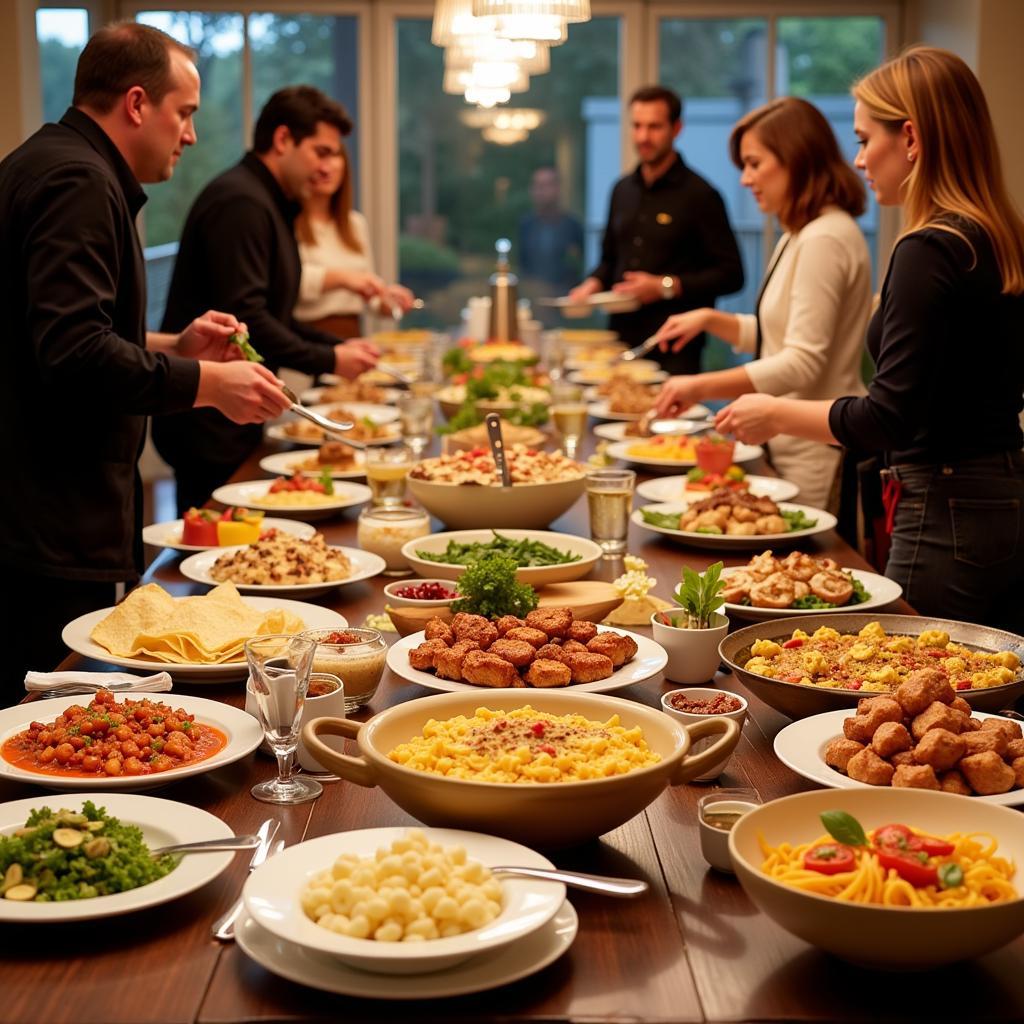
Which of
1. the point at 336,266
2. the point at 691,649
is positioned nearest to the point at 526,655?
the point at 691,649

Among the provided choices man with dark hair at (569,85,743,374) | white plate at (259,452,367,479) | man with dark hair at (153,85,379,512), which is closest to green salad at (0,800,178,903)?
white plate at (259,452,367,479)

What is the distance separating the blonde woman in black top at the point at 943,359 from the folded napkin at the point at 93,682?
1.52 meters

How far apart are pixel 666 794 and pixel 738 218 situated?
7931 mm

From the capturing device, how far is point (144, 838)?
1414 mm

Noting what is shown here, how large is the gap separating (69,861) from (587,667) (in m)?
0.74

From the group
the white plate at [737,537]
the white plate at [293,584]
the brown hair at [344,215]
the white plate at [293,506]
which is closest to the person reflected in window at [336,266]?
the brown hair at [344,215]

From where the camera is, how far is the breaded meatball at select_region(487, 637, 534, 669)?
1815 mm

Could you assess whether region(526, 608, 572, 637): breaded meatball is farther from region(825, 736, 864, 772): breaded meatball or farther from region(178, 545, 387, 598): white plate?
region(178, 545, 387, 598): white plate

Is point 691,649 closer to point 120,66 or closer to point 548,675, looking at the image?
point 548,675

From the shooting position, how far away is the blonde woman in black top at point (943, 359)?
2709mm

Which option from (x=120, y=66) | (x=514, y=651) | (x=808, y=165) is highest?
(x=120, y=66)

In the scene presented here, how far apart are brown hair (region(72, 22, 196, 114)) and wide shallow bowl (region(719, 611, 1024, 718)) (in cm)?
187

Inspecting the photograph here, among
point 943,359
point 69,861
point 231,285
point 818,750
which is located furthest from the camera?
point 231,285

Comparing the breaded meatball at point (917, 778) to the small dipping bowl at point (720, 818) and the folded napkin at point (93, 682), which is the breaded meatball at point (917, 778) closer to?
the small dipping bowl at point (720, 818)
